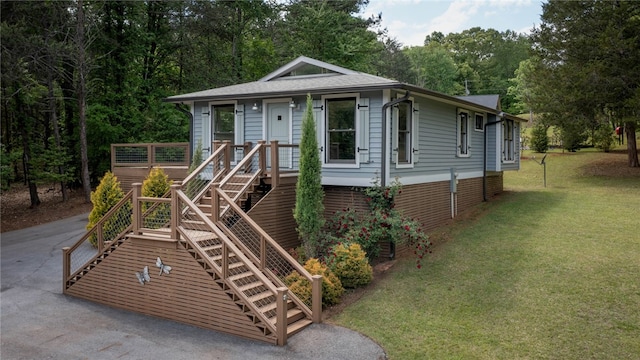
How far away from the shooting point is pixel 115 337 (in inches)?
282

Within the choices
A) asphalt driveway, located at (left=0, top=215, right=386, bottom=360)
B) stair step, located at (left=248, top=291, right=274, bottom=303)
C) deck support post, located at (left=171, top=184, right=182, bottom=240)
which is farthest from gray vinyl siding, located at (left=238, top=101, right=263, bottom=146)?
asphalt driveway, located at (left=0, top=215, right=386, bottom=360)

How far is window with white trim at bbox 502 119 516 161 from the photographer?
703 inches

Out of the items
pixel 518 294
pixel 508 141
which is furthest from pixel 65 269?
pixel 508 141

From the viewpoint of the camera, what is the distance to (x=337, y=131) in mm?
10797

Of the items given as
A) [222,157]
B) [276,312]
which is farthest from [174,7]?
[276,312]

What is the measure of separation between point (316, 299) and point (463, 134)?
9153mm

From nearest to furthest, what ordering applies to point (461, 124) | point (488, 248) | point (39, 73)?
point (488, 248), point (461, 124), point (39, 73)

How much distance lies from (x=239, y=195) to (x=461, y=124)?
26.9ft

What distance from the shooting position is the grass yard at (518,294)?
6.47 m

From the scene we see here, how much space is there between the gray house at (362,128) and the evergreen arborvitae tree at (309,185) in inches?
56.4

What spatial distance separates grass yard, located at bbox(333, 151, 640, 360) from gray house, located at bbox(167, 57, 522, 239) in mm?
1544

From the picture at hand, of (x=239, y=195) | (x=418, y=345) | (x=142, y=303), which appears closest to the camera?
(x=418, y=345)

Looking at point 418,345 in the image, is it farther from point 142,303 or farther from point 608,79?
point 608,79

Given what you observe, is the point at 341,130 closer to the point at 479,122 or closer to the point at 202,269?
the point at 202,269
